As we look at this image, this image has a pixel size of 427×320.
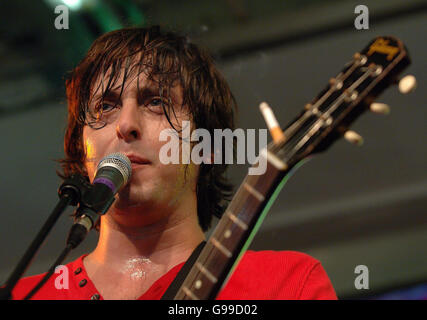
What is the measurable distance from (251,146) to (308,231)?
1.02m

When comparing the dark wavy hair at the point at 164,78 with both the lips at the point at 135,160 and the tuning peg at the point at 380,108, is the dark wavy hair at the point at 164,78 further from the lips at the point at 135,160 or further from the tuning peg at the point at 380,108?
the tuning peg at the point at 380,108

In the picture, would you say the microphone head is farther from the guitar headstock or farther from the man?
the guitar headstock

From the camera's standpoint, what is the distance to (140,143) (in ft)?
5.01

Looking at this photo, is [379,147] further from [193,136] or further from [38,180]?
[38,180]

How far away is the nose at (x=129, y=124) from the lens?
1.51 meters

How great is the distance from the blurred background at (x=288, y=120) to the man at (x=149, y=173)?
0.94 metres

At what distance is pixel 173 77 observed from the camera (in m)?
1.69

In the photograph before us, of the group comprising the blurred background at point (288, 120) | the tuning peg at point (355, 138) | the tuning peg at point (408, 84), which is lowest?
the blurred background at point (288, 120)

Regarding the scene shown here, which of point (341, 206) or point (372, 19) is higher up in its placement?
point (372, 19)

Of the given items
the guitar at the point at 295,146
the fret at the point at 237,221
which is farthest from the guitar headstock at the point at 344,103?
the fret at the point at 237,221

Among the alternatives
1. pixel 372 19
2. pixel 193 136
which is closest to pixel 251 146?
pixel 193 136

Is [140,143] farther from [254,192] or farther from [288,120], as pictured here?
[288,120]

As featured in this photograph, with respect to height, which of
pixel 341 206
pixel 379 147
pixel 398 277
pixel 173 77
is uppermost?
pixel 173 77

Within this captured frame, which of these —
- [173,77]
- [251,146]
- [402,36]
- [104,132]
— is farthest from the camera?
[402,36]
